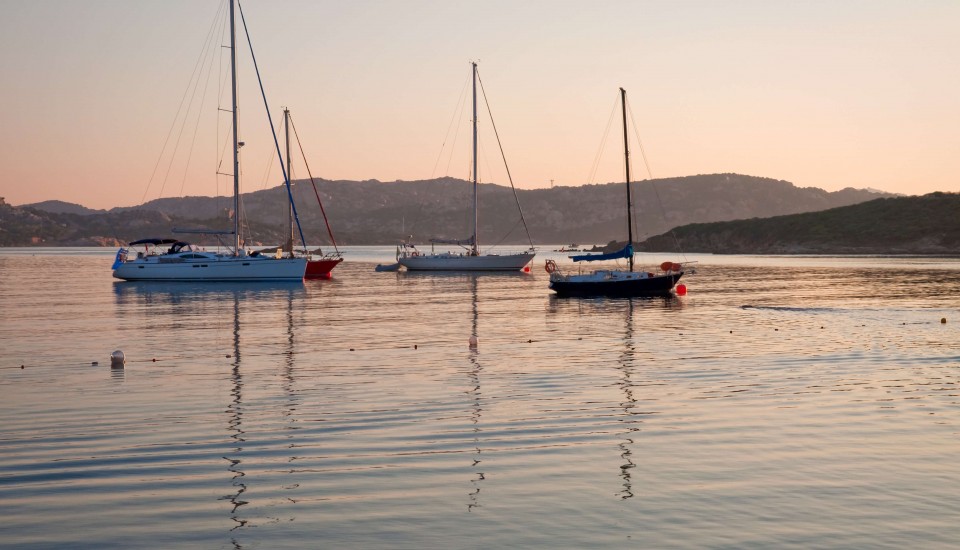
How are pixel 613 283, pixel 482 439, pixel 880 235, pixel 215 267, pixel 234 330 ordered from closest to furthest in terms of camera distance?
pixel 482 439
pixel 234 330
pixel 613 283
pixel 215 267
pixel 880 235

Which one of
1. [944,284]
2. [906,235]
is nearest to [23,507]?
[944,284]

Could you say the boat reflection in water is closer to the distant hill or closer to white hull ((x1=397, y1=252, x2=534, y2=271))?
white hull ((x1=397, y1=252, x2=534, y2=271))

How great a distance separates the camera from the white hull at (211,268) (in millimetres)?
72375

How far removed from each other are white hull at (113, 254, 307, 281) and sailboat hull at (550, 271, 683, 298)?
2548 cm

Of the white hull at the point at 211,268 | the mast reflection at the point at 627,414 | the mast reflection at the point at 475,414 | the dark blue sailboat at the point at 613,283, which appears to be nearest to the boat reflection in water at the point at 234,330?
the white hull at the point at 211,268

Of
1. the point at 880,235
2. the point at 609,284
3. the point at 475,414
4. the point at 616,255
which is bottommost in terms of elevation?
the point at 475,414

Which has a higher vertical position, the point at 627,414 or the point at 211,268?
the point at 211,268

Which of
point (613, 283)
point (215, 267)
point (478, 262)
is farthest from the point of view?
point (478, 262)

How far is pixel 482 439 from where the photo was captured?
596 inches

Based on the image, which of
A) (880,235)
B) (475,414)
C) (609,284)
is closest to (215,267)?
(609,284)

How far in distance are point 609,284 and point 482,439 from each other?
4311cm

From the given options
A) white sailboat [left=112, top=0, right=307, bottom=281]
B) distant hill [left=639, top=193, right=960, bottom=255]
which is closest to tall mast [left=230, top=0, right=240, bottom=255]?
white sailboat [left=112, top=0, right=307, bottom=281]

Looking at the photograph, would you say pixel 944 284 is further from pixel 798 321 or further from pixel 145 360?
pixel 145 360

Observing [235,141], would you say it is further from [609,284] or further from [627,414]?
[627,414]
